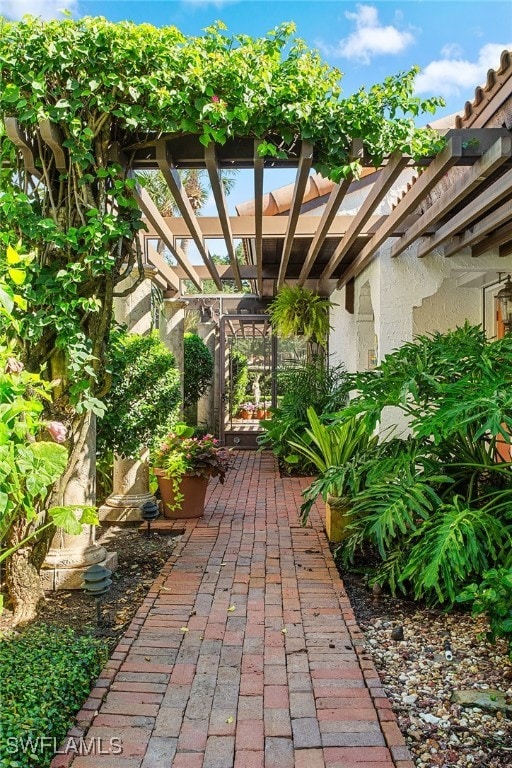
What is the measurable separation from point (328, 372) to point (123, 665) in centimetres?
556

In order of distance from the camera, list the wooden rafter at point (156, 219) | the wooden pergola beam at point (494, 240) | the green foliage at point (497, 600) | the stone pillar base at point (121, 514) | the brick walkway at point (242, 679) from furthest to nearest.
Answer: the stone pillar base at point (121, 514) < the wooden pergola beam at point (494, 240) < the wooden rafter at point (156, 219) < the green foliage at point (497, 600) < the brick walkway at point (242, 679)

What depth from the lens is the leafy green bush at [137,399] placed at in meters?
4.19

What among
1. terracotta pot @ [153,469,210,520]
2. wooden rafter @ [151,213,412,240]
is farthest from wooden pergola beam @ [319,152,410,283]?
terracotta pot @ [153,469,210,520]

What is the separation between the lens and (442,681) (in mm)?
2289

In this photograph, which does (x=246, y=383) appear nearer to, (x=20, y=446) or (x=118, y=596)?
(x=118, y=596)

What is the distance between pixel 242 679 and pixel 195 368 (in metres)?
7.01

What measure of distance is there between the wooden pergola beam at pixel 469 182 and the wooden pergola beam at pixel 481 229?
34 cm

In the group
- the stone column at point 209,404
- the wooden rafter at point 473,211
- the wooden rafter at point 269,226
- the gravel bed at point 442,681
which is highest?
the wooden rafter at point 269,226

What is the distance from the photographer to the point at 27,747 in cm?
166

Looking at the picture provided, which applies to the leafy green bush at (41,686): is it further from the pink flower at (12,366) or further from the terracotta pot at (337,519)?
the terracotta pot at (337,519)

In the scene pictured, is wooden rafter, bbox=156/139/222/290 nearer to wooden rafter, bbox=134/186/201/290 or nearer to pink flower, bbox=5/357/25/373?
wooden rafter, bbox=134/186/201/290

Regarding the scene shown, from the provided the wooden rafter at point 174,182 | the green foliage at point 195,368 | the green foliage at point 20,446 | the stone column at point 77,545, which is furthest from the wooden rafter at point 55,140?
the green foliage at point 195,368

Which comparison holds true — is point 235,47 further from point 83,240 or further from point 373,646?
point 373,646

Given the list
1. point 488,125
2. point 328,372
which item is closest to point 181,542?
point 488,125
